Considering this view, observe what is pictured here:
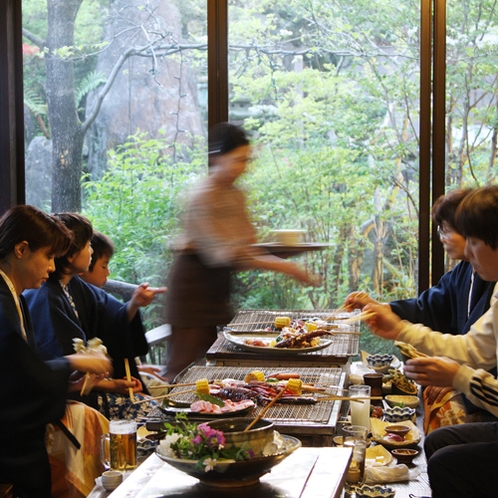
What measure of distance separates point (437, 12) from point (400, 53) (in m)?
0.32

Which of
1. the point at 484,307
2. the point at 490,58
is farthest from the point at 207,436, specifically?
the point at 490,58

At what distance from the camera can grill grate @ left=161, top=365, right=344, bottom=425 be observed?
2.62 metres

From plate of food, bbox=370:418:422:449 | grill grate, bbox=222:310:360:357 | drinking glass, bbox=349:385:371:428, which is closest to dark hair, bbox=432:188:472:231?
grill grate, bbox=222:310:360:357

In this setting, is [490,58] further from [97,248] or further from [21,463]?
[21,463]

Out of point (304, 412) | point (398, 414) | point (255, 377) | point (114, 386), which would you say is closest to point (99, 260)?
point (114, 386)

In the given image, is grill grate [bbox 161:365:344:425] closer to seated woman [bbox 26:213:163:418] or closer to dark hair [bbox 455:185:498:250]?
seated woman [bbox 26:213:163:418]

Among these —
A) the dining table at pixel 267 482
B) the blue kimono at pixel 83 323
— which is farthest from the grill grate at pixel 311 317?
the dining table at pixel 267 482

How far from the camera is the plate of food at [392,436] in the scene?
2.93 meters

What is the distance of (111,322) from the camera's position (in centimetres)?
417

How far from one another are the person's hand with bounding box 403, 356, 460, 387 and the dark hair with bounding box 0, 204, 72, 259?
4.49ft

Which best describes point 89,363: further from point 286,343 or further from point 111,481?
point 286,343

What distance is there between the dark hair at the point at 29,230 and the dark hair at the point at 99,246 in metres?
0.94

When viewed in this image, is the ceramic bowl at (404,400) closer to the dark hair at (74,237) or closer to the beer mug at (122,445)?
the beer mug at (122,445)

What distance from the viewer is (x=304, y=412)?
2.69 m
